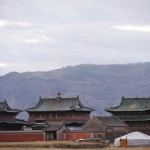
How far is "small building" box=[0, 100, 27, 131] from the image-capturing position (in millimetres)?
122062

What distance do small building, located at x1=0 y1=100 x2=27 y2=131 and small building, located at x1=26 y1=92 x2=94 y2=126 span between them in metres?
2.72

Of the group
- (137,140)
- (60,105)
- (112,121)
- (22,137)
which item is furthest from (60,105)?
(137,140)

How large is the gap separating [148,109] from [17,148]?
36605 millimetres

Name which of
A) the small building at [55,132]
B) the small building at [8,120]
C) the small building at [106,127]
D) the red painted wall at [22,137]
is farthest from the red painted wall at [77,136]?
the small building at [8,120]

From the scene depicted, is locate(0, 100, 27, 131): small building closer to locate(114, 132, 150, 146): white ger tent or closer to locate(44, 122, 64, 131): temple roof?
locate(44, 122, 64, 131): temple roof

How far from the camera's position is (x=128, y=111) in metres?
125

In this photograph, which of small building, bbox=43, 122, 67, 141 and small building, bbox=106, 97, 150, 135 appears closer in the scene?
small building, bbox=43, 122, 67, 141

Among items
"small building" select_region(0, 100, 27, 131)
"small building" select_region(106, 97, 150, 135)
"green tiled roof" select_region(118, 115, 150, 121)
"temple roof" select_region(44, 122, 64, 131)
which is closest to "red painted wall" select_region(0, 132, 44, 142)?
"temple roof" select_region(44, 122, 64, 131)

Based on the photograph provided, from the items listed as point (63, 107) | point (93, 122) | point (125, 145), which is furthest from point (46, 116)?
point (125, 145)

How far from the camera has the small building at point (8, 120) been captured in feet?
400

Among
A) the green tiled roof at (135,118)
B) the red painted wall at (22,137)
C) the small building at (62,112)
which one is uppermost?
the small building at (62,112)

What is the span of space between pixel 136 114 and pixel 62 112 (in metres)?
14.9

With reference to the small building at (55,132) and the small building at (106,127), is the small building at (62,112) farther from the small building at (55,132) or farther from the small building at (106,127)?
the small building at (55,132)

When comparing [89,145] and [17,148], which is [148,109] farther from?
[17,148]
